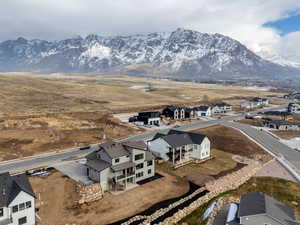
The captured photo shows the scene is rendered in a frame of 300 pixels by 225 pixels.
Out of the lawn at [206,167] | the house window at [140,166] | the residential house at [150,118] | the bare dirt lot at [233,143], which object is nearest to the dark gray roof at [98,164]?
the house window at [140,166]

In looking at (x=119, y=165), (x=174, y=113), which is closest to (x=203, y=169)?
(x=119, y=165)

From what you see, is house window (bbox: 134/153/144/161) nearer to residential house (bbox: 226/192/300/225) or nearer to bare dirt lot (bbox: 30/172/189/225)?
bare dirt lot (bbox: 30/172/189/225)

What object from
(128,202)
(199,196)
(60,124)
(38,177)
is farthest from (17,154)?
(199,196)

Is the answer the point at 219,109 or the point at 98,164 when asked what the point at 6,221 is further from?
the point at 219,109

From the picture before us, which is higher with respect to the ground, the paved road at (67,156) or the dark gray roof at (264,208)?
the dark gray roof at (264,208)

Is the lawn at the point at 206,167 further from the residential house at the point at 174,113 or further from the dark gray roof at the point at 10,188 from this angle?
the residential house at the point at 174,113

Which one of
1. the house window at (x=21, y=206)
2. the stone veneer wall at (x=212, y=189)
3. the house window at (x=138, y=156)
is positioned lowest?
the stone veneer wall at (x=212, y=189)

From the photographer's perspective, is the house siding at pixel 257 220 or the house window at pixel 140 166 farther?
the house window at pixel 140 166
